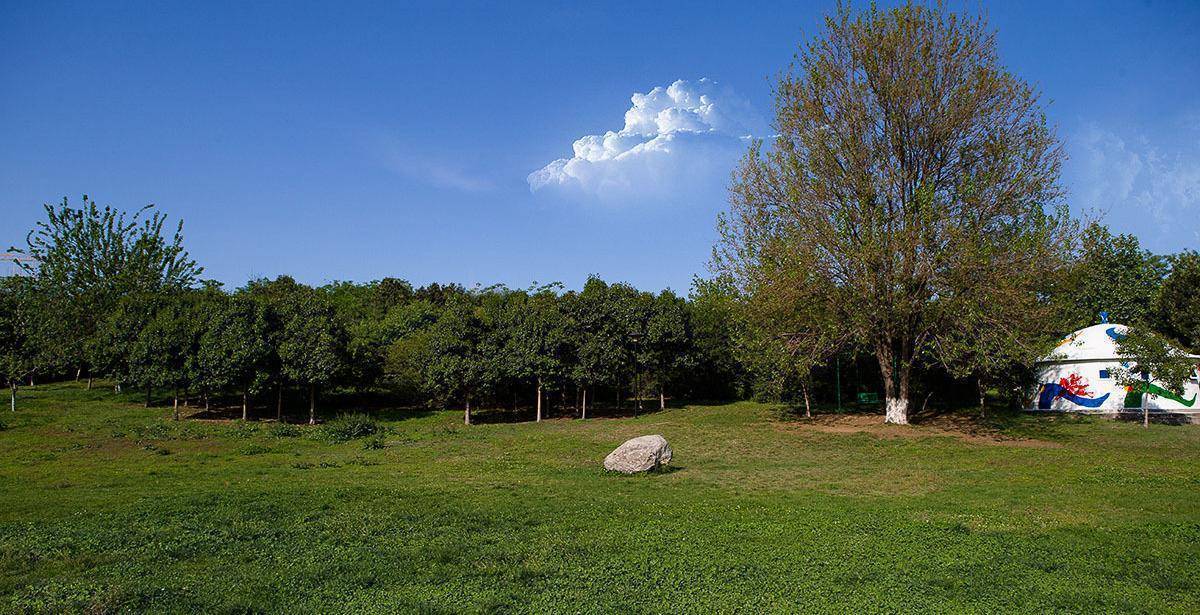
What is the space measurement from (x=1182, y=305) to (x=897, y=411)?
4122 centimetres

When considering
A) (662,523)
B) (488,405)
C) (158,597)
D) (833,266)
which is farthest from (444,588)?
(488,405)

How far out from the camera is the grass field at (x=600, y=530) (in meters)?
8.59

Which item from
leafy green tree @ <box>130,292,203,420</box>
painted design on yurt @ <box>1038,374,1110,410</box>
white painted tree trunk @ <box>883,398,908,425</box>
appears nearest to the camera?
white painted tree trunk @ <box>883,398,908,425</box>

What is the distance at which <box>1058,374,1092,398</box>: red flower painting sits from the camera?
3581cm

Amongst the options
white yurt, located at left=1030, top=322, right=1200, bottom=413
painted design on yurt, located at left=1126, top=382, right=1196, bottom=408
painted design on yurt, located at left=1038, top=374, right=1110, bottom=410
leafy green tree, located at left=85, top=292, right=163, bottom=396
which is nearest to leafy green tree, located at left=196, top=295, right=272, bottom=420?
leafy green tree, located at left=85, top=292, right=163, bottom=396

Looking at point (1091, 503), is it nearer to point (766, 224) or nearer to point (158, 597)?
point (158, 597)

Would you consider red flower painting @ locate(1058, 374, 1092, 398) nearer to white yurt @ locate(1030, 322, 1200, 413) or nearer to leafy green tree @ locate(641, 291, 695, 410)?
white yurt @ locate(1030, 322, 1200, 413)

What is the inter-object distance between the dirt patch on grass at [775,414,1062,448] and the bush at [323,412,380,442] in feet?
65.9

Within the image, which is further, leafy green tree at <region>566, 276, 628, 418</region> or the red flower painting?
leafy green tree at <region>566, 276, 628, 418</region>

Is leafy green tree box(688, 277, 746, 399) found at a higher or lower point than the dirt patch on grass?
higher

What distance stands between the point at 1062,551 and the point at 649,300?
35.4 m

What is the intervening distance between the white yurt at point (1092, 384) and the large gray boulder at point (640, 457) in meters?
27.0

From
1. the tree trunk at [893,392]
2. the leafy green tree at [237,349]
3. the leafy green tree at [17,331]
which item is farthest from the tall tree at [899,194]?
the leafy green tree at [17,331]

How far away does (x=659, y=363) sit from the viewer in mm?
44531
